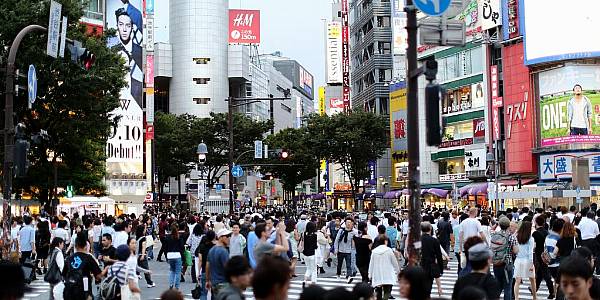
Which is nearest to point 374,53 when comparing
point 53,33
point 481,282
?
point 53,33

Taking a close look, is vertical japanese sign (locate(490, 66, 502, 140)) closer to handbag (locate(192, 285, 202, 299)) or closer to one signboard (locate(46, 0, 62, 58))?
one signboard (locate(46, 0, 62, 58))

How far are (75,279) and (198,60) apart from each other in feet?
314

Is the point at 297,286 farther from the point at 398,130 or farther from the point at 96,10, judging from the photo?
the point at 398,130

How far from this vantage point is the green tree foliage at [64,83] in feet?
96.3

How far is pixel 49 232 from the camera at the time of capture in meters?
23.0

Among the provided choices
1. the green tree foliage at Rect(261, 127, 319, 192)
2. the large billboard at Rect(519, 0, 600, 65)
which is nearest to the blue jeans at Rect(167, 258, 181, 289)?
the green tree foliage at Rect(261, 127, 319, 192)

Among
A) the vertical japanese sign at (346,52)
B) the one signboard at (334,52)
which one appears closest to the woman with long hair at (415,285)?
the vertical japanese sign at (346,52)

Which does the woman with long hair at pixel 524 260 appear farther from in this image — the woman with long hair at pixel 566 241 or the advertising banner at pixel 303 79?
the advertising banner at pixel 303 79

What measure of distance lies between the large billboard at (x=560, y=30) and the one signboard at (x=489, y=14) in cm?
402

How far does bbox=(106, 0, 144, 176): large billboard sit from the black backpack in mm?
52124

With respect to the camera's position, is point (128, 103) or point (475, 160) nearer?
point (128, 103)

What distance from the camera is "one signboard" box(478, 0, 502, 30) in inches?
2467

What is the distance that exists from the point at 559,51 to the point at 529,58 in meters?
2.17

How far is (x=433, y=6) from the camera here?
34.8 ft
